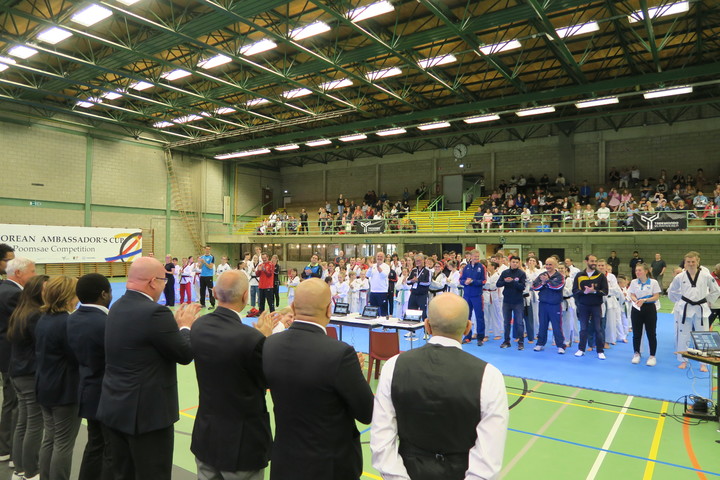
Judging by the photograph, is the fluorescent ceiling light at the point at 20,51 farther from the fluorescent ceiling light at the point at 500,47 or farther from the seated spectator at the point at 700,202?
the seated spectator at the point at 700,202

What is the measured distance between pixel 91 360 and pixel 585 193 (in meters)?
22.0

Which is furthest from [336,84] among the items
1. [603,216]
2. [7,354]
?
[7,354]

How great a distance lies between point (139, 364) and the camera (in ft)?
8.64

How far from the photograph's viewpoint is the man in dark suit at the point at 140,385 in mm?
2602

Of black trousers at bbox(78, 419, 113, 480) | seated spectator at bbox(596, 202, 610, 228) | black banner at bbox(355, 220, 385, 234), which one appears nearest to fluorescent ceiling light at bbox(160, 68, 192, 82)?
black banner at bbox(355, 220, 385, 234)

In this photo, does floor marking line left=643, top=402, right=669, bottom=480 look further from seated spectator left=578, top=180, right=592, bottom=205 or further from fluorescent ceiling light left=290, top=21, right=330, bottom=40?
seated spectator left=578, top=180, right=592, bottom=205

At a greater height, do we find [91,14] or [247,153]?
[91,14]

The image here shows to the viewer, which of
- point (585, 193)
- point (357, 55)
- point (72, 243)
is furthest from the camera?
point (72, 243)

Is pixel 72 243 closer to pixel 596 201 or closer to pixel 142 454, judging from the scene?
pixel 142 454

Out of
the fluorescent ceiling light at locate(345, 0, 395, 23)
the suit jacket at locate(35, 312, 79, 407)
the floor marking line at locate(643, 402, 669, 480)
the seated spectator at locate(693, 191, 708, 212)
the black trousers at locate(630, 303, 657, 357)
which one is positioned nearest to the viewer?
the suit jacket at locate(35, 312, 79, 407)

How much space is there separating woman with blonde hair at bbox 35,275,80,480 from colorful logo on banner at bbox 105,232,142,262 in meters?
21.8

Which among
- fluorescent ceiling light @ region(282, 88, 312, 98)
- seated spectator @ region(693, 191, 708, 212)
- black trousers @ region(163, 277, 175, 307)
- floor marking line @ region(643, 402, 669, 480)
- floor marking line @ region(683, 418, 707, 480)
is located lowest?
floor marking line @ region(643, 402, 669, 480)

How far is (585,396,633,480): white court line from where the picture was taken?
4141 millimetres

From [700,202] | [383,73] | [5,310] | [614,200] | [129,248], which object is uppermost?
[383,73]
